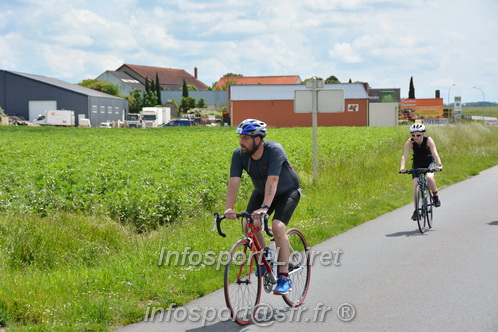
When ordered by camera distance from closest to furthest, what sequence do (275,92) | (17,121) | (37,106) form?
(17,121) < (37,106) < (275,92)

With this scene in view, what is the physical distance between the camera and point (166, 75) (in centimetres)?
15388

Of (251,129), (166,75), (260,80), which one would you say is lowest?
(251,129)

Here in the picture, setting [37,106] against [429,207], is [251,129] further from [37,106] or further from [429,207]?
[37,106]

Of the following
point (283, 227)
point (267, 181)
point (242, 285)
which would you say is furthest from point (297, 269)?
point (267, 181)

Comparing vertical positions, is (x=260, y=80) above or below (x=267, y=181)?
above

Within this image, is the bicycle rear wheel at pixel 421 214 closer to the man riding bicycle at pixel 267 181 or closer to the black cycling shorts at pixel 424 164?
the black cycling shorts at pixel 424 164

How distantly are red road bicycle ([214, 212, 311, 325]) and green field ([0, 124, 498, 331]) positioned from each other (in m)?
0.92

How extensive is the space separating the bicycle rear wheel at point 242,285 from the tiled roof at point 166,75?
5392 inches

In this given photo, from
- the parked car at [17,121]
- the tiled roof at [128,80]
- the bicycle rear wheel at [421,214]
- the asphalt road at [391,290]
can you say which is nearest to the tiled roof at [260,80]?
the tiled roof at [128,80]

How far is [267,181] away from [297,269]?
1.10m

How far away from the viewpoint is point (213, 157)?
19672mm

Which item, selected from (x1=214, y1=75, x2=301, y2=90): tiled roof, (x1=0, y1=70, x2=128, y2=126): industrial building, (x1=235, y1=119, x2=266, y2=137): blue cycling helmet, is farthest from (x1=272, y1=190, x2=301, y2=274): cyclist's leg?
(x1=214, y1=75, x2=301, y2=90): tiled roof

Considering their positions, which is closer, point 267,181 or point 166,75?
point 267,181

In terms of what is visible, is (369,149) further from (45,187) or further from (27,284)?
(27,284)
